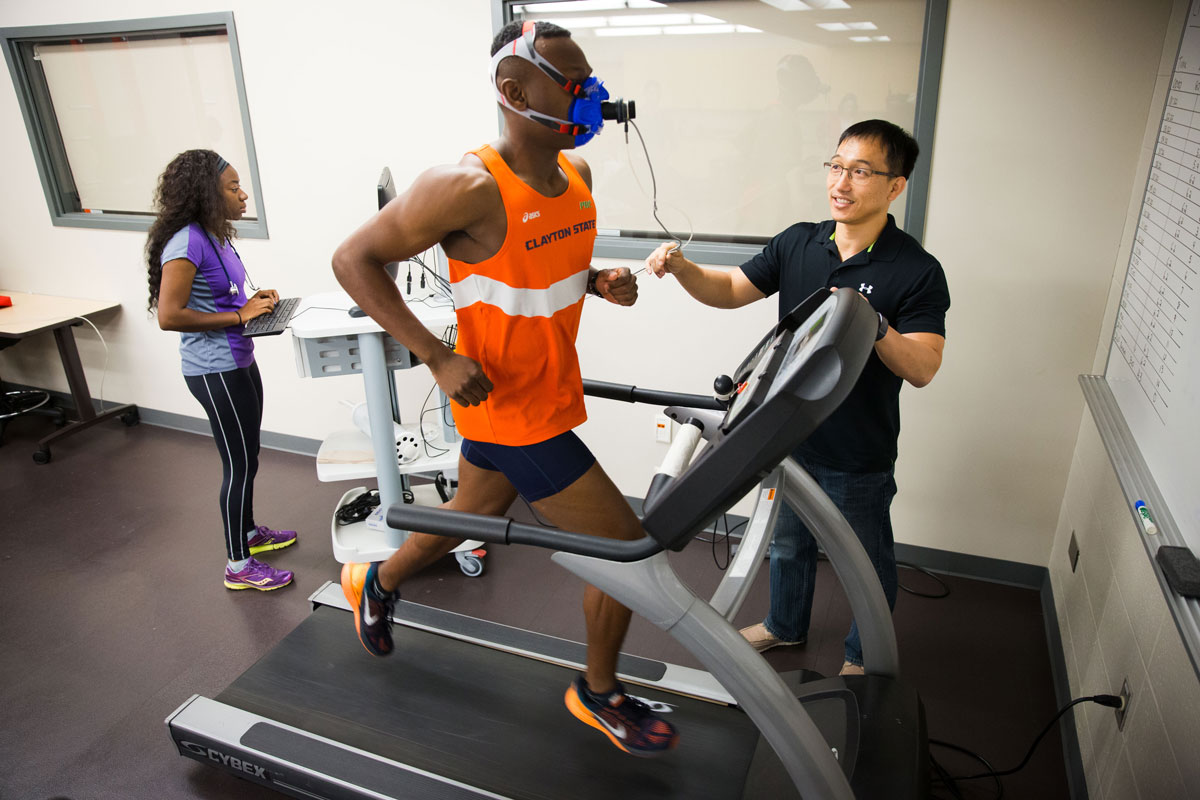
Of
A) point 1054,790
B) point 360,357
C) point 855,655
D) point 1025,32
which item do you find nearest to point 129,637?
point 360,357

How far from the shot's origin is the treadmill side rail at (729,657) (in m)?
1.21

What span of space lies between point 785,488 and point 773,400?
0.51 m

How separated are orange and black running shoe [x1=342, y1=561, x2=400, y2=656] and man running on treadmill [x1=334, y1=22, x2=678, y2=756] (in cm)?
46

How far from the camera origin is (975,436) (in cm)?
251

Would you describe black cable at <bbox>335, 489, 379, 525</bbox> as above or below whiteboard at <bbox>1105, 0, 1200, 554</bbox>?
below

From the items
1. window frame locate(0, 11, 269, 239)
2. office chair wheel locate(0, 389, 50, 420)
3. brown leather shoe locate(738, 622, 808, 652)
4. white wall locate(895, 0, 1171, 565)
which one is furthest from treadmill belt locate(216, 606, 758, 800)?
office chair wheel locate(0, 389, 50, 420)

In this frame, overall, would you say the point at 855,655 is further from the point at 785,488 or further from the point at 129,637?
the point at 129,637

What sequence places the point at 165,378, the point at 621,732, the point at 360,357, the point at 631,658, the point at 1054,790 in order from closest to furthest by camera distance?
the point at 621,732 < the point at 1054,790 < the point at 631,658 < the point at 360,357 < the point at 165,378

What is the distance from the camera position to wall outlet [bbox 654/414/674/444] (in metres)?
2.91

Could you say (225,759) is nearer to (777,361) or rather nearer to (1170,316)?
(777,361)

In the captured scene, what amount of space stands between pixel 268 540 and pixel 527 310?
6.37 ft

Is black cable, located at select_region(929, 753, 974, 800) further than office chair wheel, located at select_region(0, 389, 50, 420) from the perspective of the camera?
No

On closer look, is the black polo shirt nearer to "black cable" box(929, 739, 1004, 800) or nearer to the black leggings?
"black cable" box(929, 739, 1004, 800)

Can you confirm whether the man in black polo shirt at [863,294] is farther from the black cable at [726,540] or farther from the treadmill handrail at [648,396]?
the black cable at [726,540]
